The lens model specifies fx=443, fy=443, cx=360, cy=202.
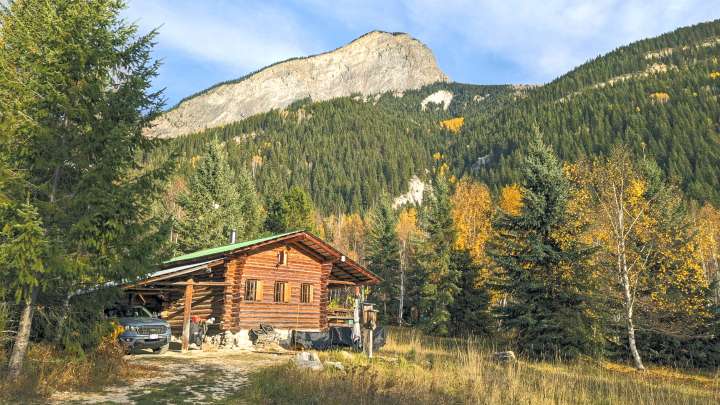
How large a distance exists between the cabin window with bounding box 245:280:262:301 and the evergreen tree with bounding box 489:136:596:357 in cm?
1288

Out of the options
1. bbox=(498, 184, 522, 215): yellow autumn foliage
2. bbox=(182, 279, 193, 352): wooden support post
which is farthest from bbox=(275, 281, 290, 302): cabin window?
bbox=(498, 184, 522, 215): yellow autumn foliage

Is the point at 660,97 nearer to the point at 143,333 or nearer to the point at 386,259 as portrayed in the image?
the point at 386,259

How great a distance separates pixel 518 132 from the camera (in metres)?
135

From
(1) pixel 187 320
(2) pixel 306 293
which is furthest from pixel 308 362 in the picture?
(2) pixel 306 293

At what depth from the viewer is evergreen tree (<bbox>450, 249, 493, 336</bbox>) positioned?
111 feet

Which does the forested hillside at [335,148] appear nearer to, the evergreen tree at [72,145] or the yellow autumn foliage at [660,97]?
the yellow autumn foliage at [660,97]

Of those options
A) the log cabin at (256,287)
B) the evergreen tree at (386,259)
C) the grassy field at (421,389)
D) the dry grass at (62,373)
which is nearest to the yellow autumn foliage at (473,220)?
the evergreen tree at (386,259)

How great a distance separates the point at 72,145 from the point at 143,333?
873 cm

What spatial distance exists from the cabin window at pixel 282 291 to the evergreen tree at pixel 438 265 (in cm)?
1415

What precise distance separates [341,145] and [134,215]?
135 m

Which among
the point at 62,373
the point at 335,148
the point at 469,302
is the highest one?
the point at 335,148

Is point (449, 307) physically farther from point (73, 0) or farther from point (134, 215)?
point (73, 0)

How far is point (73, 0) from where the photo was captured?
10867mm

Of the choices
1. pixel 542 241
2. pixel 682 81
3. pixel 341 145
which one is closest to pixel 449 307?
pixel 542 241
